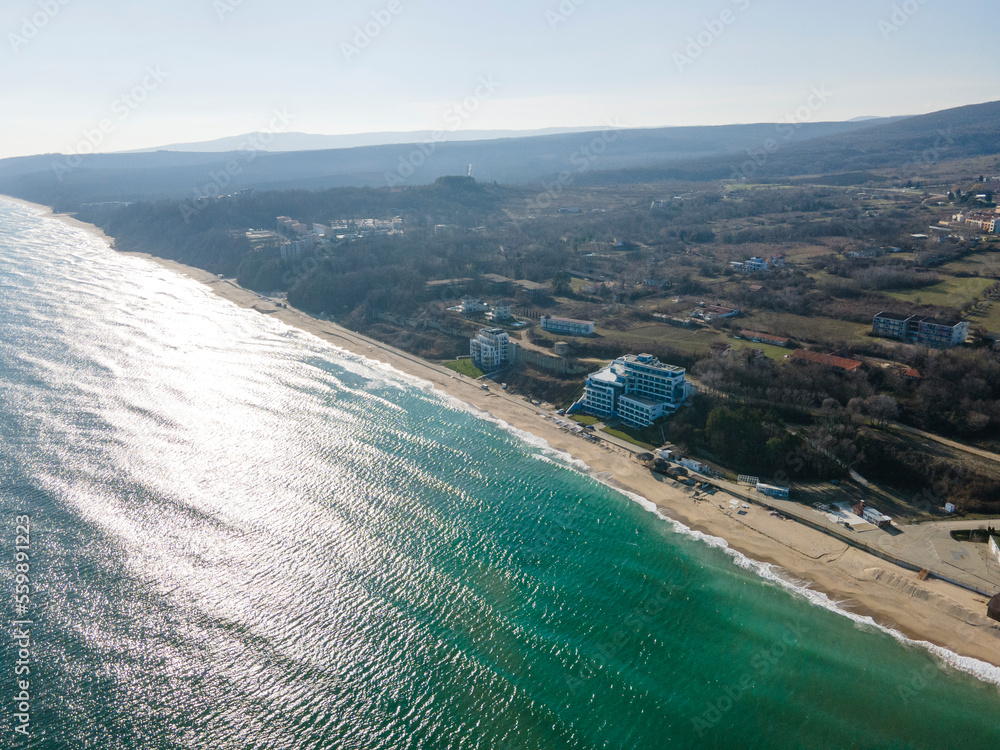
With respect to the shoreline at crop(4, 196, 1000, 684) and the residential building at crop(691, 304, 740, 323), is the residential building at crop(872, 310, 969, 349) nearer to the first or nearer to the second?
the residential building at crop(691, 304, 740, 323)

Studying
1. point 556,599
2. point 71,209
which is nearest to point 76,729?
point 556,599

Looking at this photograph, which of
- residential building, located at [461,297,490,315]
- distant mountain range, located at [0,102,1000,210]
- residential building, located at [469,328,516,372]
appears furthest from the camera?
distant mountain range, located at [0,102,1000,210]

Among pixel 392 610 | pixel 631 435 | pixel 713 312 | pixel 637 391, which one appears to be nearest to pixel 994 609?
pixel 631 435

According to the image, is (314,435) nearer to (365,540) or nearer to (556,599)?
(365,540)

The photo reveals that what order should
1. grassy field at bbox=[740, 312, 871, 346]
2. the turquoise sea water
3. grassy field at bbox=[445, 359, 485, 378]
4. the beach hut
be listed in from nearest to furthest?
the turquoise sea water → the beach hut → grassy field at bbox=[740, 312, 871, 346] → grassy field at bbox=[445, 359, 485, 378]

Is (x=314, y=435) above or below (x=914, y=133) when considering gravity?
below

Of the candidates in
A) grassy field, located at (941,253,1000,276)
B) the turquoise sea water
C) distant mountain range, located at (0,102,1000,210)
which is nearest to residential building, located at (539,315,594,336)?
the turquoise sea water

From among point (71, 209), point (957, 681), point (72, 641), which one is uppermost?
point (71, 209)
